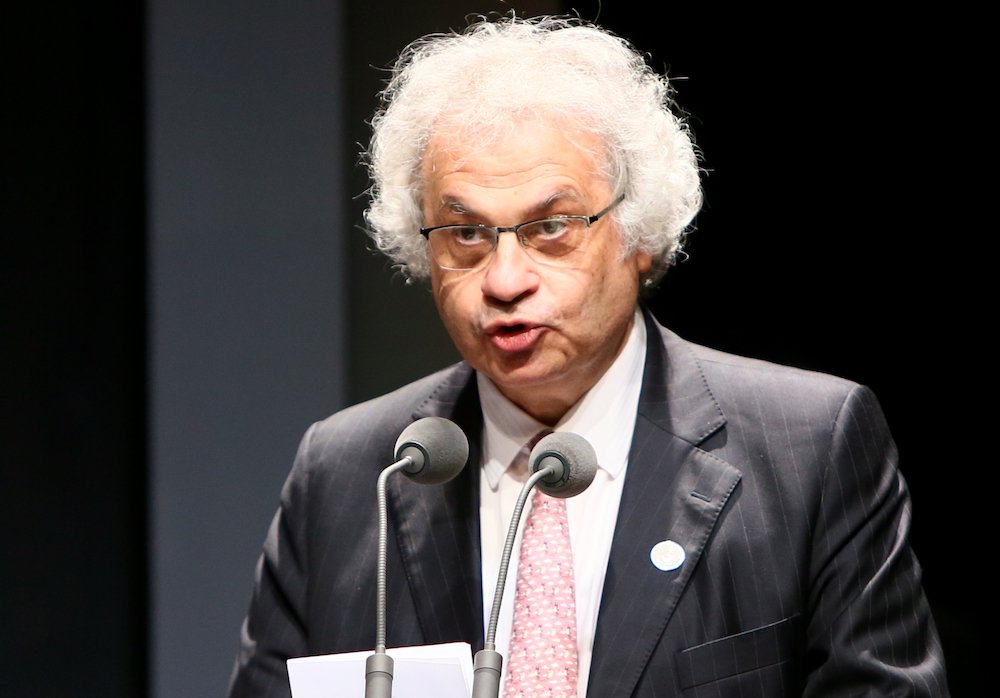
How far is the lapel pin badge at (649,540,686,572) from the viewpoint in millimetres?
1721

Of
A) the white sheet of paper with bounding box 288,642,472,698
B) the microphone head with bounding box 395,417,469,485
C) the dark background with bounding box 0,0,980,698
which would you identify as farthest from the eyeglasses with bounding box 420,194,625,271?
the dark background with bounding box 0,0,980,698

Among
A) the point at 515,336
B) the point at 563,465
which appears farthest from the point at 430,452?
the point at 515,336

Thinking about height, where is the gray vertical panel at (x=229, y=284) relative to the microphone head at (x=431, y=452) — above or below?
above

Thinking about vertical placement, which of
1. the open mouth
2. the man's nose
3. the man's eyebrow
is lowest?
the open mouth

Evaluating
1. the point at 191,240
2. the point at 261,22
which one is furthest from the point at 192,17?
the point at 191,240

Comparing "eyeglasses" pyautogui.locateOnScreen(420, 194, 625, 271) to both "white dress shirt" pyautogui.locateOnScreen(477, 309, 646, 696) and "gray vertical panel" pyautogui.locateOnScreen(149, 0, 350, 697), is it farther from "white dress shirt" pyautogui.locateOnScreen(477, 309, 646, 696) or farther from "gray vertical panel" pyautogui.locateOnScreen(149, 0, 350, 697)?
"gray vertical panel" pyautogui.locateOnScreen(149, 0, 350, 697)

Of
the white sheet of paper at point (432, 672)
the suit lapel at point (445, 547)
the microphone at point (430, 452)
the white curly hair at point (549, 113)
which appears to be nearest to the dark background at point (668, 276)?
the white curly hair at point (549, 113)

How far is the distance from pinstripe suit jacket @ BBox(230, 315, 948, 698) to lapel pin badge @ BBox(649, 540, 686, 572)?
0.01m

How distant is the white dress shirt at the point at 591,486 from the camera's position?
1778 millimetres

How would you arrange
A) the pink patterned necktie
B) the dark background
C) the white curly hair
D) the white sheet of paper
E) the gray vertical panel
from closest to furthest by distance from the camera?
the white sheet of paper < the pink patterned necktie < the white curly hair < the dark background < the gray vertical panel

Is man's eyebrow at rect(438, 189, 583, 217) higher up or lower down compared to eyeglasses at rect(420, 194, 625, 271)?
higher up

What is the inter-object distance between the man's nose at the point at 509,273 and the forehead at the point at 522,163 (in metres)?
0.07

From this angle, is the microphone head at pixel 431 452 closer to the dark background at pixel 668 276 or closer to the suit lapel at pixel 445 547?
the suit lapel at pixel 445 547

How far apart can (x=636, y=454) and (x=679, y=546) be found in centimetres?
16
